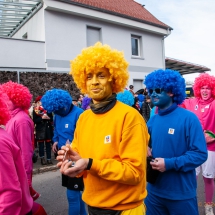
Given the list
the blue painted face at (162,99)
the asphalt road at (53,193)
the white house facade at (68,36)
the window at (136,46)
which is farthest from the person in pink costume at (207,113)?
the window at (136,46)

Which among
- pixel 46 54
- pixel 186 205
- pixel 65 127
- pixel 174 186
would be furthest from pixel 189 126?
pixel 46 54

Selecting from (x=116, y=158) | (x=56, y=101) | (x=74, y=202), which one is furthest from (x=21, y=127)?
(x=116, y=158)

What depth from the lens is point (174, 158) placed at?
219 cm

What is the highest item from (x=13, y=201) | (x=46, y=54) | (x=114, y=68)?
(x=46, y=54)

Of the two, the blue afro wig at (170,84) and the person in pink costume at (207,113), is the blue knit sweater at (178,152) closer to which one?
the blue afro wig at (170,84)

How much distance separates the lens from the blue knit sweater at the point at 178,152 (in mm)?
2176

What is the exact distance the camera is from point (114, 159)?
1610 millimetres

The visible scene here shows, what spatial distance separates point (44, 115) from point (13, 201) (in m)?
5.39

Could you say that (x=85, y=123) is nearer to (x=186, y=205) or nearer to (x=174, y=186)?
(x=174, y=186)

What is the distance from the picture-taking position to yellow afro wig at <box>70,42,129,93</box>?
1883mm

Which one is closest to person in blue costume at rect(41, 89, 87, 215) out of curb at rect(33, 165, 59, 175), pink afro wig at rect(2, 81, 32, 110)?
pink afro wig at rect(2, 81, 32, 110)

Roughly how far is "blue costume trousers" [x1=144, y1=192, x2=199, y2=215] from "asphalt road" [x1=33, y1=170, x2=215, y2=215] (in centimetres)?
179

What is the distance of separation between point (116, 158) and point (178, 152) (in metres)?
0.87

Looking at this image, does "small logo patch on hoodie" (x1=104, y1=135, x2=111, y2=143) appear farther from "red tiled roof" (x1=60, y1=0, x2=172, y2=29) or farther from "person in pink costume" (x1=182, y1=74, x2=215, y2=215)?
"red tiled roof" (x1=60, y1=0, x2=172, y2=29)
